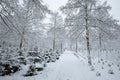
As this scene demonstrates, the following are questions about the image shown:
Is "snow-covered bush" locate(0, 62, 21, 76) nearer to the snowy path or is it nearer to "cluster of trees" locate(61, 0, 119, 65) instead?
the snowy path

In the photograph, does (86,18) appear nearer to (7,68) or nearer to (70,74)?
(70,74)

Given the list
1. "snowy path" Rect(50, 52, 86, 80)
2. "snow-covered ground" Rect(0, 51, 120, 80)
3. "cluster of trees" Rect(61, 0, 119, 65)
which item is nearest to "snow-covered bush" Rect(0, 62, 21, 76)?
"snow-covered ground" Rect(0, 51, 120, 80)

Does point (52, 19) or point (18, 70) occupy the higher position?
point (52, 19)

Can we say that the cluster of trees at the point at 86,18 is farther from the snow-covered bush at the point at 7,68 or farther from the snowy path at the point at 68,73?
the snow-covered bush at the point at 7,68

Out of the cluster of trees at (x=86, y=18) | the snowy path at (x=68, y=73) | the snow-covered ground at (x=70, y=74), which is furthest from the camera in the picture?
the cluster of trees at (x=86, y=18)

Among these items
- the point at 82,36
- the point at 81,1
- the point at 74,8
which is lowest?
the point at 82,36

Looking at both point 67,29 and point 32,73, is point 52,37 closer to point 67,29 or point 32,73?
point 67,29

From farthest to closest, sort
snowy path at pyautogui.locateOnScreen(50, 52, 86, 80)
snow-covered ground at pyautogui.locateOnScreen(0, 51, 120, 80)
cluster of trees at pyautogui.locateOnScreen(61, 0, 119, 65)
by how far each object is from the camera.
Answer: cluster of trees at pyautogui.locateOnScreen(61, 0, 119, 65) < snowy path at pyautogui.locateOnScreen(50, 52, 86, 80) < snow-covered ground at pyautogui.locateOnScreen(0, 51, 120, 80)

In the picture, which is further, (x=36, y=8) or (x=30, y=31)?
(x=30, y=31)

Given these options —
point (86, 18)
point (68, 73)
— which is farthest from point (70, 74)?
point (86, 18)

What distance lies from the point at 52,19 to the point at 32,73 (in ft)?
64.7

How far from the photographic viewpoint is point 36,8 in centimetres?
545

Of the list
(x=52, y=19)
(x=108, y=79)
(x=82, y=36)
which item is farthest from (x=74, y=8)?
(x=52, y=19)

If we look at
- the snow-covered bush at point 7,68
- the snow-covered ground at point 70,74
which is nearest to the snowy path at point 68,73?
the snow-covered ground at point 70,74
